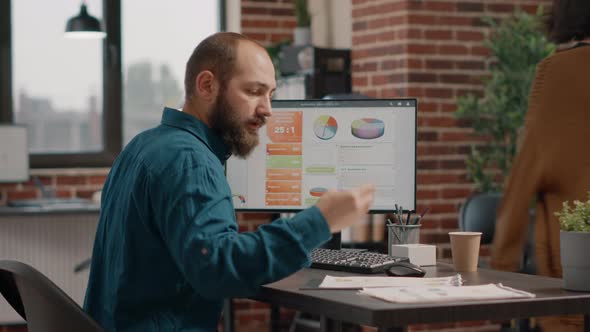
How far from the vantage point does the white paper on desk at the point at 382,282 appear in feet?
6.69

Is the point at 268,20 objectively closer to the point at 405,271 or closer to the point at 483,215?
the point at 483,215

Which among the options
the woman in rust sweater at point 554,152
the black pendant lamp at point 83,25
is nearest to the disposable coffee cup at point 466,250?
the woman in rust sweater at point 554,152

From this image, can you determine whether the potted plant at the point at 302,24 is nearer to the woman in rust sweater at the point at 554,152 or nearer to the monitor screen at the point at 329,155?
the monitor screen at the point at 329,155

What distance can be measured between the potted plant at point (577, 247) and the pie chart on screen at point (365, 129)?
2.65ft

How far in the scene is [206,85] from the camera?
2004mm

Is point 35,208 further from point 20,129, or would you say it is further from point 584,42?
point 584,42

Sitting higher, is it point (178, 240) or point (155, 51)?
point (155, 51)

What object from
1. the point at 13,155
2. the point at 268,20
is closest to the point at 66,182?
the point at 13,155

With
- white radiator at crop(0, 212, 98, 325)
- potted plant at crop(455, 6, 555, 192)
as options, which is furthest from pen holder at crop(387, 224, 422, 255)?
white radiator at crop(0, 212, 98, 325)

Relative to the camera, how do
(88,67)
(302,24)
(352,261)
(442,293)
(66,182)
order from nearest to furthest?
(442,293)
(352,261)
(66,182)
(302,24)
(88,67)

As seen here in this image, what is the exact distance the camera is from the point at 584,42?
2.57 metres

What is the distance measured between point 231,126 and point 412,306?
0.55 m

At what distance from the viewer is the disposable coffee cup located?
2.40 m

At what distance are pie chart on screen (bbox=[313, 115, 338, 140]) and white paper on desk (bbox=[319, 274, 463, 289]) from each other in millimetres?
666
